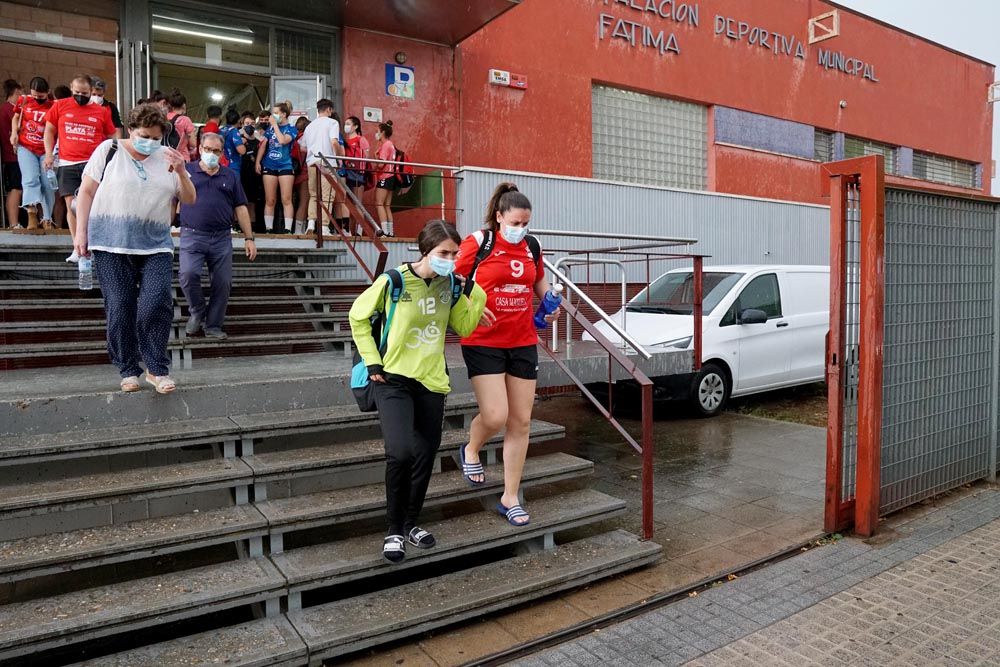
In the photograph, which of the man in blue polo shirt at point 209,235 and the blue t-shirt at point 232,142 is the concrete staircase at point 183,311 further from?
the blue t-shirt at point 232,142

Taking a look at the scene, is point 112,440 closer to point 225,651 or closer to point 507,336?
point 225,651

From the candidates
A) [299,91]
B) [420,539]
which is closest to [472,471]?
[420,539]

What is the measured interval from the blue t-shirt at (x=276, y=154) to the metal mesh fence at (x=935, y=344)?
20.6 ft

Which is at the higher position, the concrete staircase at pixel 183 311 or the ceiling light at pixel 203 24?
the ceiling light at pixel 203 24

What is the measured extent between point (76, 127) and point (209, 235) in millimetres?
2184

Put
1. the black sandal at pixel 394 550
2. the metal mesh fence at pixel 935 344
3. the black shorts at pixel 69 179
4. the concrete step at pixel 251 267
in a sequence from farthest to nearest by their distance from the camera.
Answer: the black shorts at pixel 69 179, the concrete step at pixel 251 267, the metal mesh fence at pixel 935 344, the black sandal at pixel 394 550

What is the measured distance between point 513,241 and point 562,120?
8.10 meters

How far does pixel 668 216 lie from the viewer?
11.5 meters

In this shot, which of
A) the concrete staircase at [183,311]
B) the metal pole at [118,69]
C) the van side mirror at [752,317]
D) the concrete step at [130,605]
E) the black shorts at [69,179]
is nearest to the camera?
the concrete step at [130,605]

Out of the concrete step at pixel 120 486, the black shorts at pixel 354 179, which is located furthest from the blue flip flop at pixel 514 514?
the black shorts at pixel 354 179

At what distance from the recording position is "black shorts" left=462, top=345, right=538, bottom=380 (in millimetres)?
3967

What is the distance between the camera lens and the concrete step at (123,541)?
10.00 ft

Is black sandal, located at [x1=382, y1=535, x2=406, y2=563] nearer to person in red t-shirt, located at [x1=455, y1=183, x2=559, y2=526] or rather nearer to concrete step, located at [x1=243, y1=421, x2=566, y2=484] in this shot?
concrete step, located at [x1=243, y1=421, x2=566, y2=484]

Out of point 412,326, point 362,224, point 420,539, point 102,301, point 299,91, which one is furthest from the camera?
point 299,91
